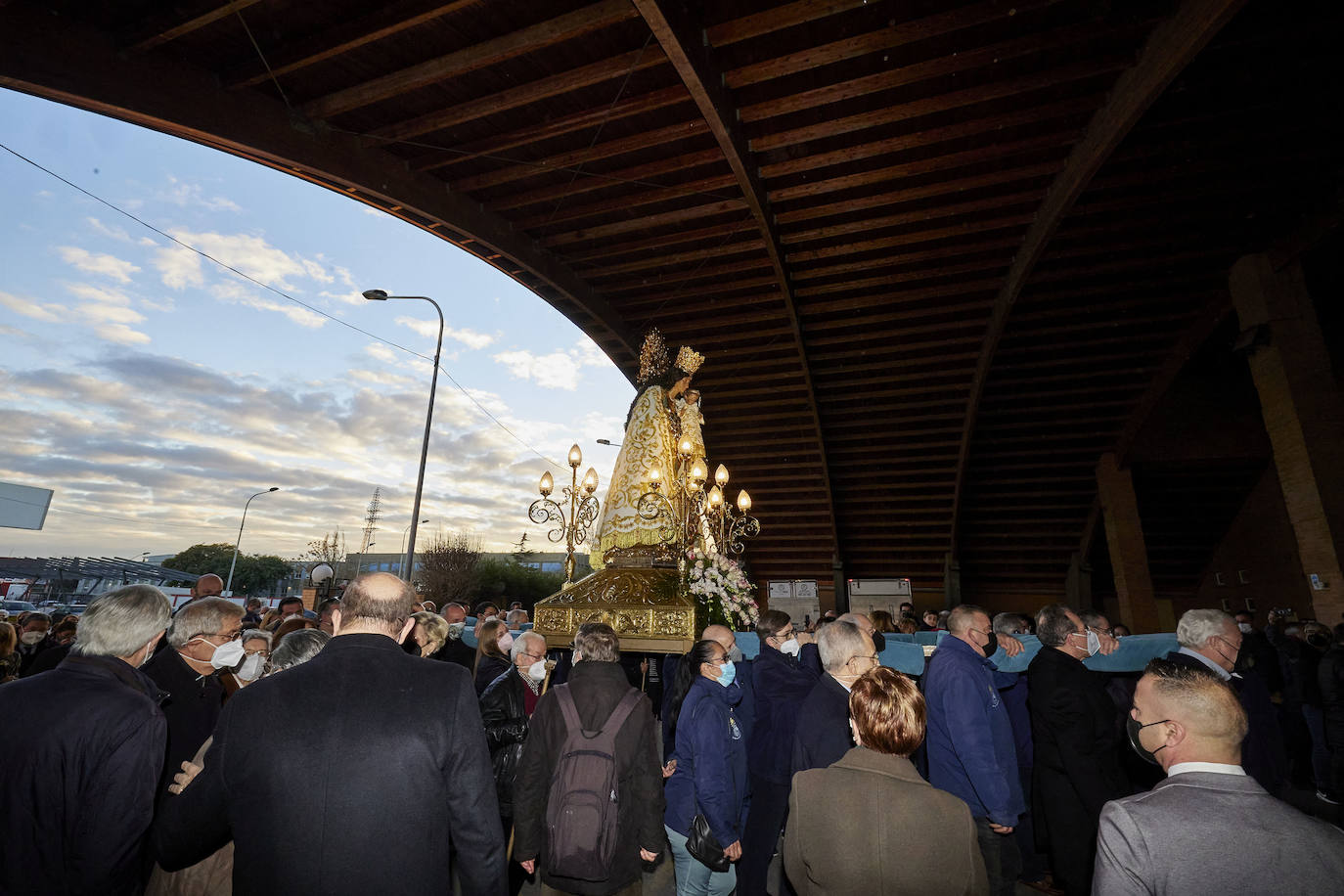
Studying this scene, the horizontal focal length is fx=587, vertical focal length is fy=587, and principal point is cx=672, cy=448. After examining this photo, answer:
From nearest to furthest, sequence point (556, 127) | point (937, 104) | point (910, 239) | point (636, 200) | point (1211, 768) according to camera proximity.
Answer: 1. point (1211, 768)
2. point (937, 104)
3. point (556, 127)
4. point (636, 200)
5. point (910, 239)

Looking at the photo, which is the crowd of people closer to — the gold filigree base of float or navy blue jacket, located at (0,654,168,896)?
navy blue jacket, located at (0,654,168,896)

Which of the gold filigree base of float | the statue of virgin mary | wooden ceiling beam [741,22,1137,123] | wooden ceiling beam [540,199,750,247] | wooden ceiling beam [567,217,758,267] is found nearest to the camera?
the gold filigree base of float

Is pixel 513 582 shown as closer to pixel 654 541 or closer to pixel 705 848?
pixel 654 541

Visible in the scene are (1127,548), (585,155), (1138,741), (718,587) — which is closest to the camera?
(1138,741)

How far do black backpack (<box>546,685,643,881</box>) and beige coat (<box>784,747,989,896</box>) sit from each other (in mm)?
1117

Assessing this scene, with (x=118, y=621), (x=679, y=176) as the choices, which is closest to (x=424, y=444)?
(x=679, y=176)

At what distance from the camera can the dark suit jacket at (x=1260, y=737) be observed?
3.70m

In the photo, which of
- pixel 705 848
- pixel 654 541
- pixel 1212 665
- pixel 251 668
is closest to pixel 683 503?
pixel 654 541

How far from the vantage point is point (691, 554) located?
235 inches

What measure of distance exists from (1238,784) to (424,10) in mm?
7687

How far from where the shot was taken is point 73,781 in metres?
1.84

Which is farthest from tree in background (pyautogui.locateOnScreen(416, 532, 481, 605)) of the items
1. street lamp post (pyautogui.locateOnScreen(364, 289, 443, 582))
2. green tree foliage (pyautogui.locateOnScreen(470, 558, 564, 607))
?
street lamp post (pyautogui.locateOnScreen(364, 289, 443, 582))

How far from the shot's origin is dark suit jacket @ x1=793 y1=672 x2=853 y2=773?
3080 millimetres

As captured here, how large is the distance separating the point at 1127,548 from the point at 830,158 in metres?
10.9
